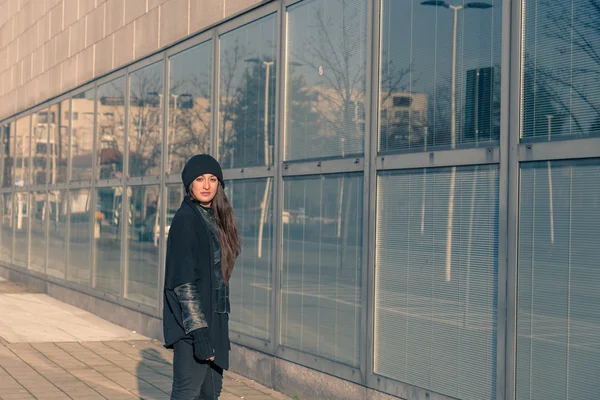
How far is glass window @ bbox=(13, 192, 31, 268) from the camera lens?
66.7ft

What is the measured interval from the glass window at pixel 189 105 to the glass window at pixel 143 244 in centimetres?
76

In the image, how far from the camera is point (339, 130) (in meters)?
8.23

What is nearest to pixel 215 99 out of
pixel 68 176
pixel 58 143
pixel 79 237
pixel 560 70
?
pixel 560 70

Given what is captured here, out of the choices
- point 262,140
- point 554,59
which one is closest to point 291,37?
point 262,140

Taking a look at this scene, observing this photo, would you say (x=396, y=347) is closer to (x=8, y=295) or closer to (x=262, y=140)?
(x=262, y=140)

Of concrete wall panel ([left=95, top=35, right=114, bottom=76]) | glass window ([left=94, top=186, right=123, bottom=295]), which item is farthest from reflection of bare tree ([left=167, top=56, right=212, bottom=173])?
concrete wall panel ([left=95, top=35, right=114, bottom=76])

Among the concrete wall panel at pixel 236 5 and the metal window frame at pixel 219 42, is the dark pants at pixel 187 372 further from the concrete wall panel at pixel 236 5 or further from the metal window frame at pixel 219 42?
the concrete wall panel at pixel 236 5

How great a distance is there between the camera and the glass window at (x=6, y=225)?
72.1 ft

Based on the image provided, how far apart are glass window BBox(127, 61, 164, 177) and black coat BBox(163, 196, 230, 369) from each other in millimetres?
7327

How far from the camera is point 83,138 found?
16.3 metres

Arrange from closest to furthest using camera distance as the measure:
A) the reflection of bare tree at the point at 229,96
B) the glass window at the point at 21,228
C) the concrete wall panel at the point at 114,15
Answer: the reflection of bare tree at the point at 229,96, the concrete wall panel at the point at 114,15, the glass window at the point at 21,228

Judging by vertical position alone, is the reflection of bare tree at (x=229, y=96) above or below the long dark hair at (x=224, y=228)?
above

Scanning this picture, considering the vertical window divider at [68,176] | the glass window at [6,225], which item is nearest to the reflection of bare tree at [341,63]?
the vertical window divider at [68,176]

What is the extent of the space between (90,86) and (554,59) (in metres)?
11.0
